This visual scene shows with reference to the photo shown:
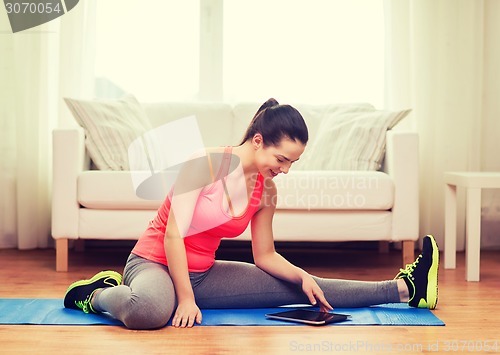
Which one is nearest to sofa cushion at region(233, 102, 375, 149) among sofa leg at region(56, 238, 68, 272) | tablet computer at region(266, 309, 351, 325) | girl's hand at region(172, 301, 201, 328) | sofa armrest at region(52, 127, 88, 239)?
sofa armrest at region(52, 127, 88, 239)

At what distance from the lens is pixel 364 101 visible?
170 inches

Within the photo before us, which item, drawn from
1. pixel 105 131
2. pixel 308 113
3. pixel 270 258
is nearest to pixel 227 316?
pixel 270 258

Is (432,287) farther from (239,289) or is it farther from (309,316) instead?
(239,289)

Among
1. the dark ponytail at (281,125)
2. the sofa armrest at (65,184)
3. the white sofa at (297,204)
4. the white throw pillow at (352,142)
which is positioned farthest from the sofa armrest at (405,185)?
the sofa armrest at (65,184)

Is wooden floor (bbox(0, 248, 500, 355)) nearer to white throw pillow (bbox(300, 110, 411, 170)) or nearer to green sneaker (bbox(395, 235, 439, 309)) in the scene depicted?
green sneaker (bbox(395, 235, 439, 309))

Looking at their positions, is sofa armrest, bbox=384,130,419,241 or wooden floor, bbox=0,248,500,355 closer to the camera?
wooden floor, bbox=0,248,500,355

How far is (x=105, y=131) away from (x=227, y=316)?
1571 millimetres

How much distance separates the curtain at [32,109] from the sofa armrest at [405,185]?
1.84 meters

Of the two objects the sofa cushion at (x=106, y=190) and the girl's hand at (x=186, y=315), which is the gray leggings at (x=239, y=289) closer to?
the girl's hand at (x=186, y=315)

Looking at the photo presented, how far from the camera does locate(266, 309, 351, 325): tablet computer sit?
2197 millimetres

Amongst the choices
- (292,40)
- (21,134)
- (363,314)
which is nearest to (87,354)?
(363,314)

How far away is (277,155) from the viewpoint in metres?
2.11

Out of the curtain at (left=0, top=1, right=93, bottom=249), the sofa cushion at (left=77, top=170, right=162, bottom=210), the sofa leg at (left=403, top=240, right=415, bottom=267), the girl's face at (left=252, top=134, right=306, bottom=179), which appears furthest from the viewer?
the curtain at (left=0, top=1, right=93, bottom=249)

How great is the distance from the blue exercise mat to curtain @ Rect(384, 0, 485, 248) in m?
1.84
